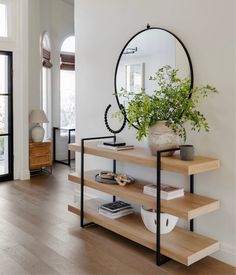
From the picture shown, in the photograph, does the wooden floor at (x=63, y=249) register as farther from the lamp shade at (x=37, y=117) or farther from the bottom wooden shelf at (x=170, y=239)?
the lamp shade at (x=37, y=117)

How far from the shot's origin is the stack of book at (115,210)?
3143 millimetres

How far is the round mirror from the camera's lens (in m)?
2.85

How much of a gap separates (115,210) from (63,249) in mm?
590

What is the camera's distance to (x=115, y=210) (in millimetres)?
3164

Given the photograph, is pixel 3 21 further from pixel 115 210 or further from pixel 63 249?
pixel 63 249

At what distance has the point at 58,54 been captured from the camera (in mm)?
6891

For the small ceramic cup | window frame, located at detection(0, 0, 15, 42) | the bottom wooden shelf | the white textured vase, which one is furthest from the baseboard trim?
the small ceramic cup

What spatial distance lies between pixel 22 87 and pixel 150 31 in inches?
112

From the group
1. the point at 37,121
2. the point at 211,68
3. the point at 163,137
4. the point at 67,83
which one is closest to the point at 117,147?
the point at 163,137

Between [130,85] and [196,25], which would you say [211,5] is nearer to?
[196,25]

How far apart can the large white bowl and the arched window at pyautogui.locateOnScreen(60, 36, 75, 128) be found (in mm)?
4684

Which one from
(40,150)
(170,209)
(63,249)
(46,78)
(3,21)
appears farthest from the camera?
(46,78)

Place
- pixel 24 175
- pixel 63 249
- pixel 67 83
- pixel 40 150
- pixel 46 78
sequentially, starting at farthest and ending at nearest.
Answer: pixel 67 83, pixel 46 78, pixel 40 150, pixel 24 175, pixel 63 249

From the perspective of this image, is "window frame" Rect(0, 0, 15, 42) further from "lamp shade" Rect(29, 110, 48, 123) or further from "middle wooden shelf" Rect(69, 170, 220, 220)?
"middle wooden shelf" Rect(69, 170, 220, 220)
